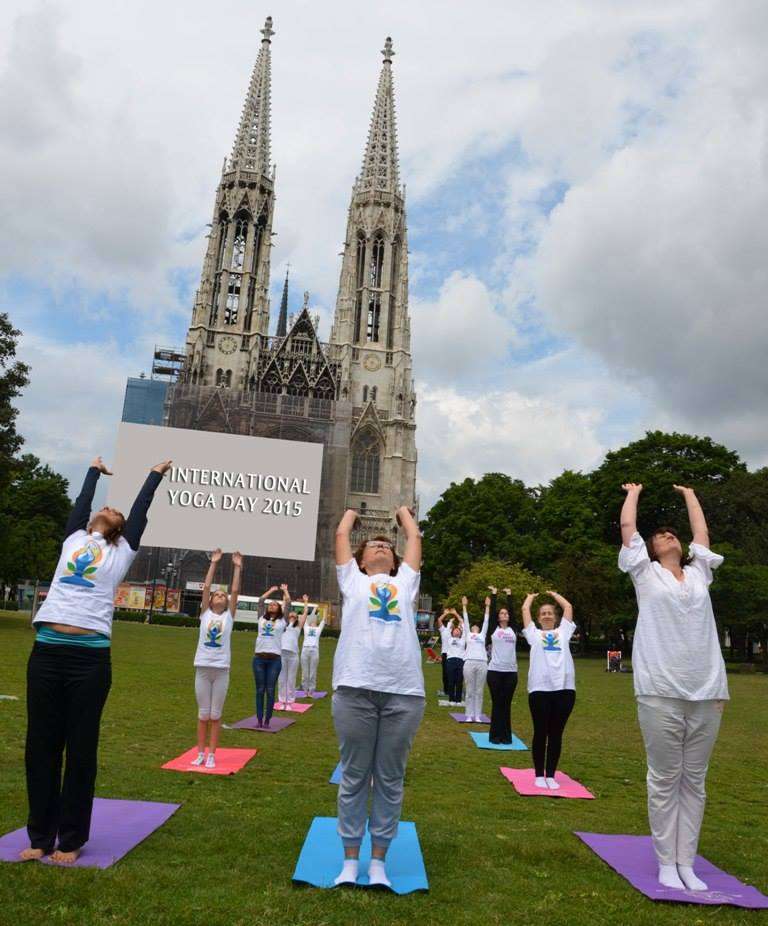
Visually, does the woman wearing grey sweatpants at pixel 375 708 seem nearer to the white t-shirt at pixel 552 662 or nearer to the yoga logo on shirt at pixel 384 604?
the yoga logo on shirt at pixel 384 604

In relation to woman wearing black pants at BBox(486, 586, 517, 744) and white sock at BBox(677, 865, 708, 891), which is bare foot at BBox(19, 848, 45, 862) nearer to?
white sock at BBox(677, 865, 708, 891)

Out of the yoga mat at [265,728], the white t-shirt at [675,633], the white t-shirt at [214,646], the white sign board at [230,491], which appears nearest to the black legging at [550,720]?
the white t-shirt at [675,633]

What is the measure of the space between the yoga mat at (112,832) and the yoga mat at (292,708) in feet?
23.2

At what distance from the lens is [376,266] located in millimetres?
69562

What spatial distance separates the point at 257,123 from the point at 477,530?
47.0 m

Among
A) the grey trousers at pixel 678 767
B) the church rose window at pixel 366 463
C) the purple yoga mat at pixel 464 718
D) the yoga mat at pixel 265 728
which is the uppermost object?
the church rose window at pixel 366 463

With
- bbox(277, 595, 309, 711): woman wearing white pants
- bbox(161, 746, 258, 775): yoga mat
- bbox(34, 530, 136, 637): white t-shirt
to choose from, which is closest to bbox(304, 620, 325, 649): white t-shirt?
bbox(277, 595, 309, 711): woman wearing white pants

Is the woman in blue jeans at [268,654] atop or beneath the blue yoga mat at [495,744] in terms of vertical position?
atop

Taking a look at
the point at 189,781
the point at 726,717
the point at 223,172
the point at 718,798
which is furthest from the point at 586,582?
the point at 223,172

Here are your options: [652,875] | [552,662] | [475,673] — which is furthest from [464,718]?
[652,875]

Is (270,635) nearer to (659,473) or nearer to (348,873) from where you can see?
(348,873)

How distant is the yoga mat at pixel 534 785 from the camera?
704 cm

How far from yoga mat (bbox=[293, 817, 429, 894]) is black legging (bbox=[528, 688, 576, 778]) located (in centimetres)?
234

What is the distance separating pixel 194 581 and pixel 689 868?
5202 cm
